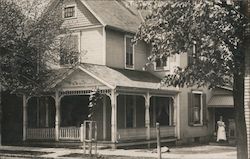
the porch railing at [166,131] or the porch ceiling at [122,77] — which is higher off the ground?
the porch ceiling at [122,77]

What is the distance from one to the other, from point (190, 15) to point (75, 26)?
54.4 ft

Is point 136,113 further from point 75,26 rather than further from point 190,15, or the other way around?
point 190,15

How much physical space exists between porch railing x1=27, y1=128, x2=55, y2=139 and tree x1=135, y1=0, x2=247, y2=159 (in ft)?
44.6

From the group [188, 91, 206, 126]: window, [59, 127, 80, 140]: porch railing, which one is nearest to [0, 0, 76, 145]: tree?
[59, 127, 80, 140]: porch railing

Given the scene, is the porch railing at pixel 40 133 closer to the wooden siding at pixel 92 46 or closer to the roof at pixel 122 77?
the roof at pixel 122 77

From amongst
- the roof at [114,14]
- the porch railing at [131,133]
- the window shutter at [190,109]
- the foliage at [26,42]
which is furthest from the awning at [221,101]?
the foliage at [26,42]

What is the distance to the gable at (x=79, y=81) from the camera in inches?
993

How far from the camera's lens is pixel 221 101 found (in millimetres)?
33625

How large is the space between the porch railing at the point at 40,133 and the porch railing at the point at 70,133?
2.62 feet

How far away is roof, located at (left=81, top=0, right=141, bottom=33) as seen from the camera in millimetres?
28250

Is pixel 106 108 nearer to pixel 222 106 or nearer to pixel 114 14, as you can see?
pixel 114 14

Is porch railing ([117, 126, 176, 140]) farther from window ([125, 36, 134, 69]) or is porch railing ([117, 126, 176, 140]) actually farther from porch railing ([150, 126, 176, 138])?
window ([125, 36, 134, 69])

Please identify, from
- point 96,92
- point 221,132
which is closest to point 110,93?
point 96,92

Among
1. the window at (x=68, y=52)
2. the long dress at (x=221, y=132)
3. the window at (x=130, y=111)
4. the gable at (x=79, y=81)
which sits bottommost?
the long dress at (x=221, y=132)
